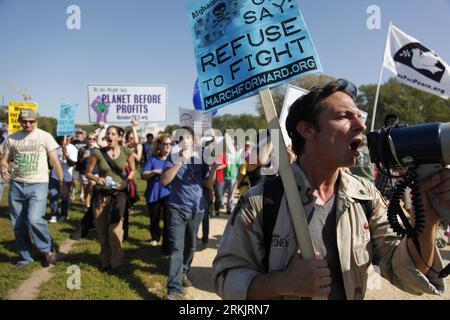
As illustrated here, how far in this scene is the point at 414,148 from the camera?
1.29 m

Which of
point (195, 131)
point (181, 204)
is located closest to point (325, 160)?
point (181, 204)

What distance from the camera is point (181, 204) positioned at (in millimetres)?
4145

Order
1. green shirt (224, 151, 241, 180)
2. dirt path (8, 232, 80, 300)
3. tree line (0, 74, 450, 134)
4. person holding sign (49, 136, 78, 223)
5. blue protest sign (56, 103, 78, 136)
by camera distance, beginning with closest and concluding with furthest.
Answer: dirt path (8, 232, 80, 300)
person holding sign (49, 136, 78, 223)
blue protest sign (56, 103, 78, 136)
green shirt (224, 151, 241, 180)
tree line (0, 74, 450, 134)

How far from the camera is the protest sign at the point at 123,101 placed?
7.83 meters

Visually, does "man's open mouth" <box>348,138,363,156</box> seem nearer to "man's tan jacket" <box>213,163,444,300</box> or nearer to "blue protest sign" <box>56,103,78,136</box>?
"man's tan jacket" <box>213,163,444,300</box>

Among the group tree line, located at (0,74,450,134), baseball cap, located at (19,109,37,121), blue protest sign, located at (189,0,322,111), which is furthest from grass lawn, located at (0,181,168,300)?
tree line, located at (0,74,450,134)

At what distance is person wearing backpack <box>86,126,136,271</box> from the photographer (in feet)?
15.6

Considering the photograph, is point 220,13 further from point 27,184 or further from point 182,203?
point 27,184

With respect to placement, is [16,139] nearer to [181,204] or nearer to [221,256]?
[181,204]

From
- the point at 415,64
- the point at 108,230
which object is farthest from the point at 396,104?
the point at 108,230

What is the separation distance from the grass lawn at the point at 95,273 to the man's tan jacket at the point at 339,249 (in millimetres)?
2889

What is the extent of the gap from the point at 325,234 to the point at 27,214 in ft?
14.7

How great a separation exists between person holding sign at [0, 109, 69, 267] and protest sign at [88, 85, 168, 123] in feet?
10.0
